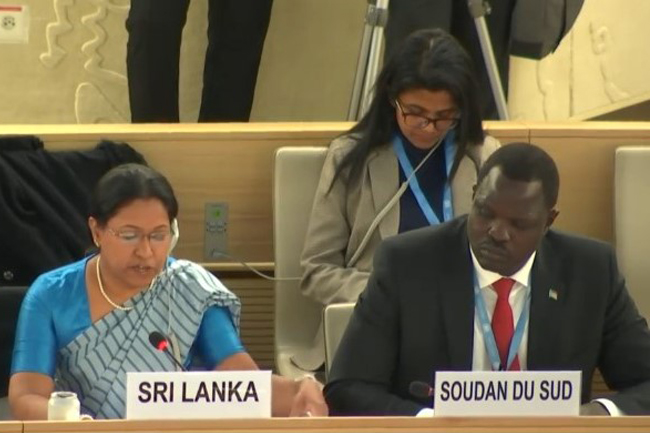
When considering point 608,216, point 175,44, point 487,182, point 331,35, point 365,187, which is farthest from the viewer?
point 331,35

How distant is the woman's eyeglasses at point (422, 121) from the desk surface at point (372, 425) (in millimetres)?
1458

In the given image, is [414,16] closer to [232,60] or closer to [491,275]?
[232,60]

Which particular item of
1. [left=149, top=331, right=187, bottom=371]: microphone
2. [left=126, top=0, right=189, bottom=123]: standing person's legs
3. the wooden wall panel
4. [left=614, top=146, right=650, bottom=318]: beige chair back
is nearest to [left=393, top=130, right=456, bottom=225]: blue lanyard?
the wooden wall panel

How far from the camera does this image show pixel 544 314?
2.86 m

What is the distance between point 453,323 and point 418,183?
3.12 ft

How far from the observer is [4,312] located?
11.4ft

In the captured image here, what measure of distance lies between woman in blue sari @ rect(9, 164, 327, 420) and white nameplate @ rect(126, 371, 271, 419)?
24.7 inches

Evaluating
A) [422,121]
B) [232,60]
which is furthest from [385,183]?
[232,60]

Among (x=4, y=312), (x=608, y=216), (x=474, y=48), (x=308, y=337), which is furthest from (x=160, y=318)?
(x=474, y=48)

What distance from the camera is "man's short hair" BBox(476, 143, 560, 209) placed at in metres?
2.76

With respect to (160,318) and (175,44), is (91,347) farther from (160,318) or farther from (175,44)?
(175,44)

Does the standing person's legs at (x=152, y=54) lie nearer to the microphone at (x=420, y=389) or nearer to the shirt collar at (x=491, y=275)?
the shirt collar at (x=491, y=275)

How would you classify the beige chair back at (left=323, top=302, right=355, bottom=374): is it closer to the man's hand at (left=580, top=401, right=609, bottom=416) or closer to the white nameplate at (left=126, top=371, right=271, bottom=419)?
the man's hand at (left=580, top=401, right=609, bottom=416)

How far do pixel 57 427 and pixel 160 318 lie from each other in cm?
80
